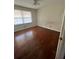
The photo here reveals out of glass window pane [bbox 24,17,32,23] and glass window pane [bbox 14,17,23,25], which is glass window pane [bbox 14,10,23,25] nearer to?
glass window pane [bbox 14,17,23,25]

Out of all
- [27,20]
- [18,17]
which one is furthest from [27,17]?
[18,17]

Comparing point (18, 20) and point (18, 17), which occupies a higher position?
point (18, 17)

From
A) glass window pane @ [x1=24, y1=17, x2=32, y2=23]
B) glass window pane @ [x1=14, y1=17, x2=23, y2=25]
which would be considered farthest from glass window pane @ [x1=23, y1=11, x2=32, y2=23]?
glass window pane @ [x1=14, y1=17, x2=23, y2=25]

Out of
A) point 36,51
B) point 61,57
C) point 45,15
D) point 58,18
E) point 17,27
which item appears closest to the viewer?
point 61,57

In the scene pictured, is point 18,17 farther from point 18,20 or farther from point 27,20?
point 27,20

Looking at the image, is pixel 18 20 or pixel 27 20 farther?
pixel 27 20

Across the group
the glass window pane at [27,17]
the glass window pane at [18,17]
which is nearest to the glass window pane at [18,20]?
the glass window pane at [18,17]

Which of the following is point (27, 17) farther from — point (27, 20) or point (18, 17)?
point (18, 17)

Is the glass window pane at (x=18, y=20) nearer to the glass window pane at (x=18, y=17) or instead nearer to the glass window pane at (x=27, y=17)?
the glass window pane at (x=18, y=17)
